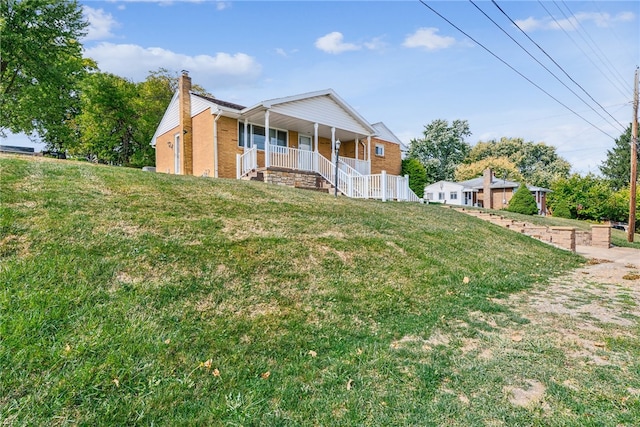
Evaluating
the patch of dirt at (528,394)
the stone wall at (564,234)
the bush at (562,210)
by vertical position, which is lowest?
the patch of dirt at (528,394)

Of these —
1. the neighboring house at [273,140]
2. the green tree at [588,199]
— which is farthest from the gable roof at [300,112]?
the green tree at [588,199]

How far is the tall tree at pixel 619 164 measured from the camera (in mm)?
41156

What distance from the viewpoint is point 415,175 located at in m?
21.4

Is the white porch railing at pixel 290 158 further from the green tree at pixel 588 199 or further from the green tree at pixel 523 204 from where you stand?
the green tree at pixel 588 199

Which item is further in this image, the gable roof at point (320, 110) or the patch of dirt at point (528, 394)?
the gable roof at point (320, 110)

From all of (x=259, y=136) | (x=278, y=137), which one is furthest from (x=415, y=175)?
(x=259, y=136)

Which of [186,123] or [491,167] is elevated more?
[491,167]

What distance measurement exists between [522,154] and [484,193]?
21.9 metres

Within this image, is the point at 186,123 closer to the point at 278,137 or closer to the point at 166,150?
the point at 166,150

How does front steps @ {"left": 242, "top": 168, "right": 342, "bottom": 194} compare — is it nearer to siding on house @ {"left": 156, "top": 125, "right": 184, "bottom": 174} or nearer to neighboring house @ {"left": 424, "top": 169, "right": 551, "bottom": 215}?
siding on house @ {"left": 156, "top": 125, "right": 184, "bottom": 174}

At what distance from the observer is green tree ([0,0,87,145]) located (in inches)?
596

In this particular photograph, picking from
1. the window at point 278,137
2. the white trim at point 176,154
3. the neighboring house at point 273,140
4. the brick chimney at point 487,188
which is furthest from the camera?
the brick chimney at point 487,188

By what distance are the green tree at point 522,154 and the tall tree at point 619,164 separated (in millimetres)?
4219

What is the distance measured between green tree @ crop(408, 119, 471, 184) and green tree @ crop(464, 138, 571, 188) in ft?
8.09
